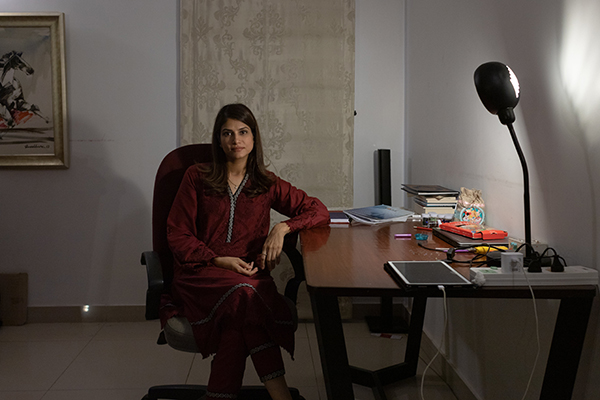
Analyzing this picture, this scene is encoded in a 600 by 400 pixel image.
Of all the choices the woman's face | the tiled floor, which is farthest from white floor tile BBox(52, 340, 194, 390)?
the woman's face

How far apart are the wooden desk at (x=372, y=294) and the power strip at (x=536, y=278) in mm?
15

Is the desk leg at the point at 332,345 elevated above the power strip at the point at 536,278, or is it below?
below

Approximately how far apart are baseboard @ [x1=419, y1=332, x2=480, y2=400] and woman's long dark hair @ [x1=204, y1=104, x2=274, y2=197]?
1.14 m

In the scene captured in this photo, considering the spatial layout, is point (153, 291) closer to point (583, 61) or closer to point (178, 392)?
point (178, 392)

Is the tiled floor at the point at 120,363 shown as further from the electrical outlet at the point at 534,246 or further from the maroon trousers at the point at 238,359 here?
the electrical outlet at the point at 534,246

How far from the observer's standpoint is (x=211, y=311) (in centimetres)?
166

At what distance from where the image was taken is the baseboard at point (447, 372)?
2055 millimetres

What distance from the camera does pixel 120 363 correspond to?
2465 millimetres

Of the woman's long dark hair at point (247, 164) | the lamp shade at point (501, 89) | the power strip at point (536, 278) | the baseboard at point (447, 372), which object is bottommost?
the baseboard at point (447, 372)

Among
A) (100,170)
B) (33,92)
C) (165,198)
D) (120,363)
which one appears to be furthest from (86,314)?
(165,198)

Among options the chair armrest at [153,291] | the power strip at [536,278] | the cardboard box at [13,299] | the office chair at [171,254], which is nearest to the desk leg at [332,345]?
the power strip at [536,278]

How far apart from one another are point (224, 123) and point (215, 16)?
1.23 meters

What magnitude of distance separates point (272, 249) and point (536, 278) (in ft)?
3.02

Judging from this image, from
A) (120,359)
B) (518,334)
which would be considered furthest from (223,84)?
(518,334)
